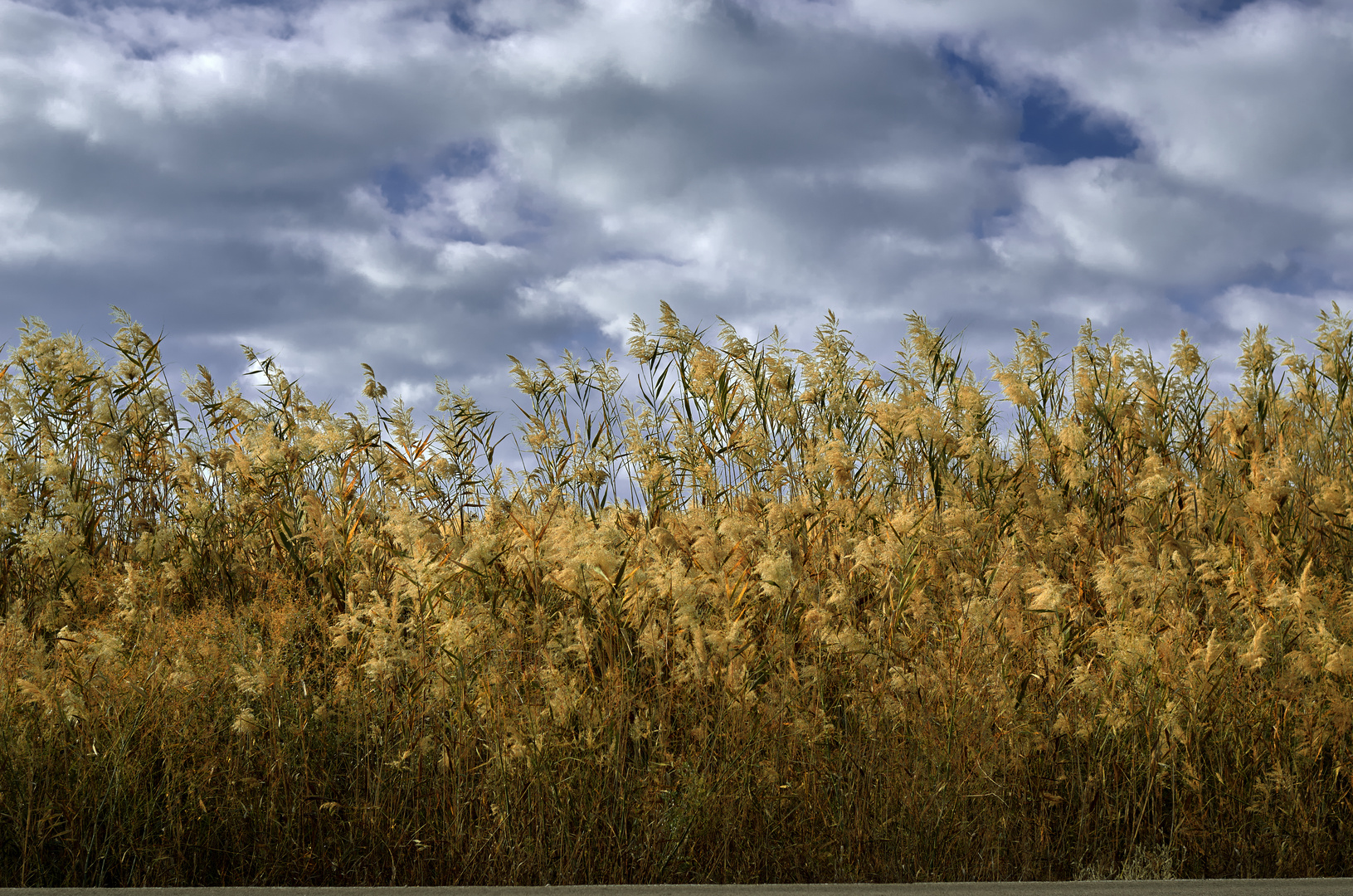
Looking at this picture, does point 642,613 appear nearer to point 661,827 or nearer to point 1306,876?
point 661,827

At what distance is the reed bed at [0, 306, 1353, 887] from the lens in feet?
12.6

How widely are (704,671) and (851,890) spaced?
1.13m

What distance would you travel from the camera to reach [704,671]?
13.7 feet

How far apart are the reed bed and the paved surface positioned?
0.35 m

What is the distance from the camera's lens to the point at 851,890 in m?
3.32

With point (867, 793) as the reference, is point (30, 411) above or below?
above

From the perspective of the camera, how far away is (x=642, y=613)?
179 inches

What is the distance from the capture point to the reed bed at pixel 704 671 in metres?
3.84

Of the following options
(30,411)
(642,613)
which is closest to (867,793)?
(642,613)

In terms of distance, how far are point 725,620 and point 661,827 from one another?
1.11 metres

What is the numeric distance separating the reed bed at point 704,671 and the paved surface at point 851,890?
1.16ft

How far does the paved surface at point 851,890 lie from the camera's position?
10.8 ft

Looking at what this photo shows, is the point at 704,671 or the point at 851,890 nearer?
the point at 851,890

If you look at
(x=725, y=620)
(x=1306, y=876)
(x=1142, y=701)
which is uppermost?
(x=725, y=620)
